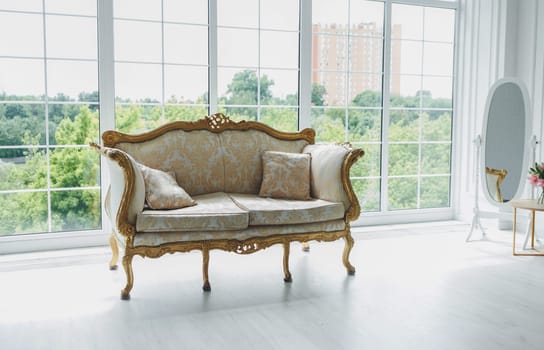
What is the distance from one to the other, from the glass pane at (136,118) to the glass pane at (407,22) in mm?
2398

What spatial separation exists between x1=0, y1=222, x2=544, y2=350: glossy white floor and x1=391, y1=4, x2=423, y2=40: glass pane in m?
2.15

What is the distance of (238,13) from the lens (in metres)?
4.51

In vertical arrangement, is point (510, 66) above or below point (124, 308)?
above

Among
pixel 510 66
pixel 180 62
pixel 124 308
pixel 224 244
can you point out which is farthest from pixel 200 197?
pixel 510 66

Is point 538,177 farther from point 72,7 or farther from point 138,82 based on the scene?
point 72,7

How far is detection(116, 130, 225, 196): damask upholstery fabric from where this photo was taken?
146 inches

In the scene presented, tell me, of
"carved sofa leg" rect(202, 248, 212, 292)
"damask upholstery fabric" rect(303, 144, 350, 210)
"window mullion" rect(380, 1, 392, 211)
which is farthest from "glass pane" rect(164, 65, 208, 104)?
"window mullion" rect(380, 1, 392, 211)

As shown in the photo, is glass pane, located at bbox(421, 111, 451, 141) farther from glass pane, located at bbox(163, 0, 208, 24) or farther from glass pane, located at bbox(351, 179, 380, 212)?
glass pane, located at bbox(163, 0, 208, 24)

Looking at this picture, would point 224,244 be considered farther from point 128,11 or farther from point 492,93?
point 492,93

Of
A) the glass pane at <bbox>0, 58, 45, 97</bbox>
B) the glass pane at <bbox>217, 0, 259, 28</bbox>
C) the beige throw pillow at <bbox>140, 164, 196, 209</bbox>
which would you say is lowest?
the beige throw pillow at <bbox>140, 164, 196, 209</bbox>

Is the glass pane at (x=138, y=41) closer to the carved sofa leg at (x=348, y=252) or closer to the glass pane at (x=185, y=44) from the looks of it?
the glass pane at (x=185, y=44)

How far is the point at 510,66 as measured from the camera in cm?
495

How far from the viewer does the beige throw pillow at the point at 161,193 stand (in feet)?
10.6

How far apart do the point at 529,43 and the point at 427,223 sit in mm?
1868
